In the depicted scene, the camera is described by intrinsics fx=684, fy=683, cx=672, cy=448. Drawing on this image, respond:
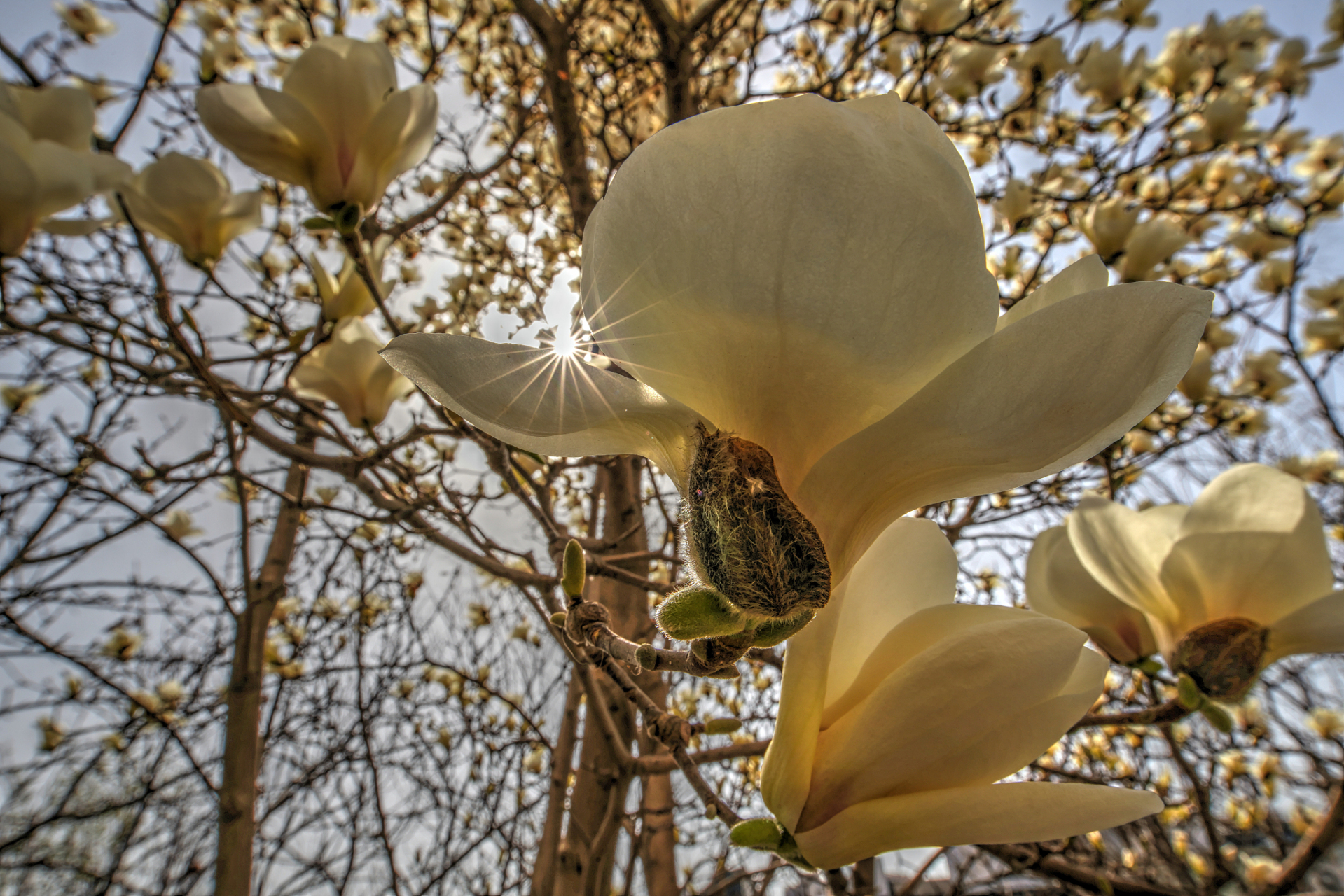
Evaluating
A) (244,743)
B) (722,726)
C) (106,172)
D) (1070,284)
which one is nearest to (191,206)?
(106,172)

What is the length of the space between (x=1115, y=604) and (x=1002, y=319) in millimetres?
625

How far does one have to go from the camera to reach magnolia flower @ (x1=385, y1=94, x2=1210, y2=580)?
264mm

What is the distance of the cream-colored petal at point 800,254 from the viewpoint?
26cm

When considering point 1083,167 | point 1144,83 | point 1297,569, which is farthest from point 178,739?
point 1144,83

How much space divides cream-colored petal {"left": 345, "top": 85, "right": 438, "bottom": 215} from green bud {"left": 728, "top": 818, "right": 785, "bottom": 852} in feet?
2.73

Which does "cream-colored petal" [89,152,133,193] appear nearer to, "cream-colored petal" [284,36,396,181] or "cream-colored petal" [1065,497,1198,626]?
"cream-colored petal" [284,36,396,181]

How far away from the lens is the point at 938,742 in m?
0.35

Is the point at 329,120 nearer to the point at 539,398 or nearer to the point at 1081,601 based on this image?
the point at 539,398

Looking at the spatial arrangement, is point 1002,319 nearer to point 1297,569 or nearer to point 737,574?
point 737,574

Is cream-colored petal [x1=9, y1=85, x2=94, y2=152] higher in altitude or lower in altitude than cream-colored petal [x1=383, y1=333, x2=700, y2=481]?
higher

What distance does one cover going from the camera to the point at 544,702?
2057mm

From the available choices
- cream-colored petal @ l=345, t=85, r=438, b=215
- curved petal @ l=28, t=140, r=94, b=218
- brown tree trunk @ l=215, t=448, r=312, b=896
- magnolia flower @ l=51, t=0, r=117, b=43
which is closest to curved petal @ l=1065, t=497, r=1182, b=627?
cream-colored petal @ l=345, t=85, r=438, b=215

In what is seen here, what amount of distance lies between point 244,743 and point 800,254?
154 cm

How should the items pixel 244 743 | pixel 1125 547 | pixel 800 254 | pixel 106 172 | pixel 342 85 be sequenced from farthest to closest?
1. pixel 244 743
2. pixel 106 172
3. pixel 342 85
4. pixel 1125 547
5. pixel 800 254
